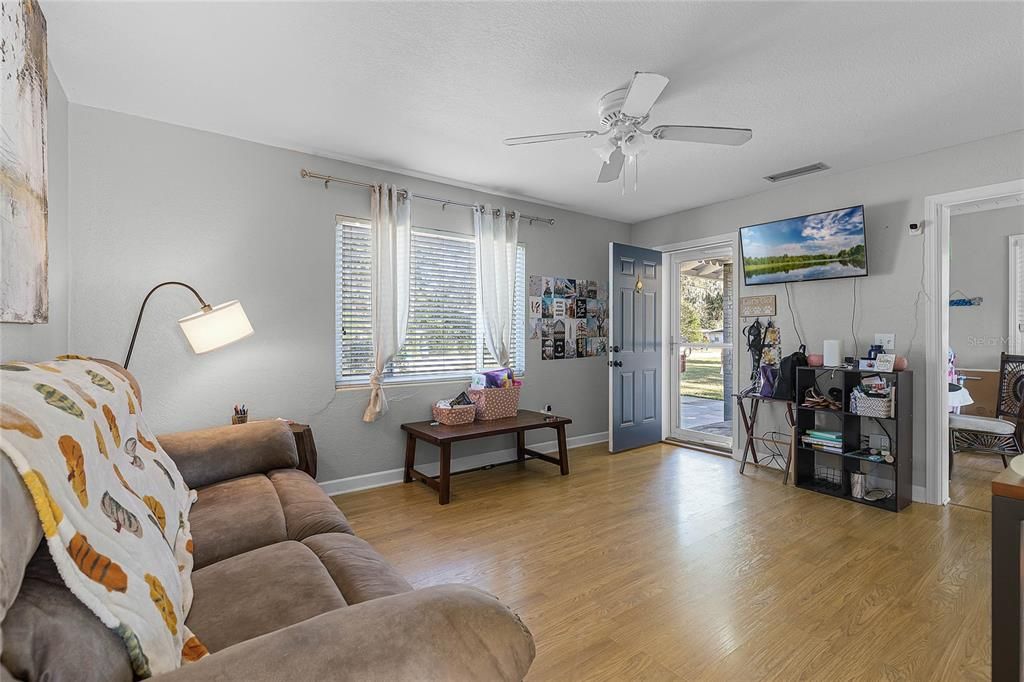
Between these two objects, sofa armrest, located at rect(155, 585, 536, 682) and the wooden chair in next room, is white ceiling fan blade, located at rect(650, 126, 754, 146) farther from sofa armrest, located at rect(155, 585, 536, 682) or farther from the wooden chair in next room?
the wooden chair in next room

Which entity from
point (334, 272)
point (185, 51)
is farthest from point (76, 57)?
point (334, 272)

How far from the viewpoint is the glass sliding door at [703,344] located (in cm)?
500

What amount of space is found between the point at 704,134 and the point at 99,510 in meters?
2.76

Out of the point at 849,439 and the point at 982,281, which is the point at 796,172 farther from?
the point at 982,281

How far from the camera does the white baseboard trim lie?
11.6 feet

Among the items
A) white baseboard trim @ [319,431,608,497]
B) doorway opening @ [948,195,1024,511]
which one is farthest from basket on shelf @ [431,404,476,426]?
doorway opening @ [948,195,1024,511]

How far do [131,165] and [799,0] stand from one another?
355 cm

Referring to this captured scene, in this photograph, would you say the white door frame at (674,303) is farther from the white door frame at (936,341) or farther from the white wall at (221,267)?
the white wall at (221,267)

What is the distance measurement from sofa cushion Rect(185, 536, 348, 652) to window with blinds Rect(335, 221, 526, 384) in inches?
86.4

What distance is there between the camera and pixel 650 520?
3070mm

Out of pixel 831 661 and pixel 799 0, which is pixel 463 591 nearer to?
pixel 831 661

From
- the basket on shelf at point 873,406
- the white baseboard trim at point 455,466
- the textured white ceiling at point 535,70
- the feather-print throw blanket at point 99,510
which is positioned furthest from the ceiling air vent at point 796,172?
the feather-print throw blanket at point 99,510

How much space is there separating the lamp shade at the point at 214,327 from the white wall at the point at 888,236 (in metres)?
4.21

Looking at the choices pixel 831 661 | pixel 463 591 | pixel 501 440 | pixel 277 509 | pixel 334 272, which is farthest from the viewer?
pixel 501 440
